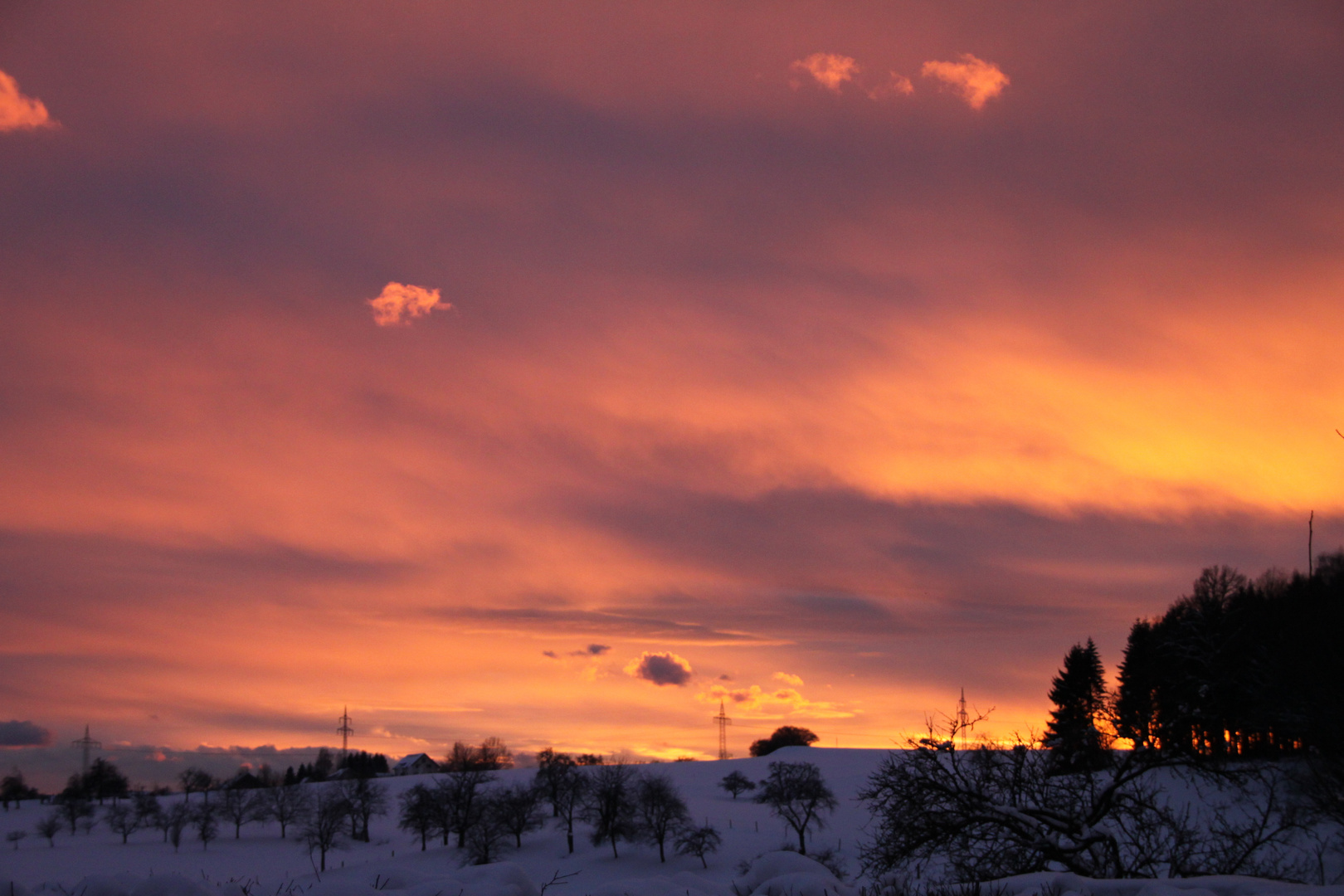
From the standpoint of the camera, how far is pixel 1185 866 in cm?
1078

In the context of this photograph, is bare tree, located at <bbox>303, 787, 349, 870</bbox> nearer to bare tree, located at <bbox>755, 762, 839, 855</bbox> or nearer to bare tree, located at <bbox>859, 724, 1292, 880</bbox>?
bare tree, located at <bbox>755, 762, 839, 855</bbox>

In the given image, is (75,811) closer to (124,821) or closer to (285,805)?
(124,821)

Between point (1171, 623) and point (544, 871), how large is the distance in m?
57.1

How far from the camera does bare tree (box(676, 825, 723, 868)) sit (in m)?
75.8

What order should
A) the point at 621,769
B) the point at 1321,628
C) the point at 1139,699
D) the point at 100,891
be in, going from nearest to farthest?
1. the point at 100,891
2. the point at 1139,699
3. the point at 1321,628
4. the point at 621,769

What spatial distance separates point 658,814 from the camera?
8238 cm

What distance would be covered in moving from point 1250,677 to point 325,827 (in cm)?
8826

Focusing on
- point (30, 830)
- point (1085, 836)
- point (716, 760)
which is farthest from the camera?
point (716, 760)

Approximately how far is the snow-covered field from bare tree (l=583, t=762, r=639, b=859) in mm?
1803

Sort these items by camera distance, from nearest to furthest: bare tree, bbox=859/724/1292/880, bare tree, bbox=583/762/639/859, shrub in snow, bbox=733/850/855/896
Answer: shrub in snow, bbox=733/850/855/896, bare tree, bbox=859/724/1292/880, bare tree, bbox=583/762/639/859

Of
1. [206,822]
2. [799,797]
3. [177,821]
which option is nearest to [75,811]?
[177,821]

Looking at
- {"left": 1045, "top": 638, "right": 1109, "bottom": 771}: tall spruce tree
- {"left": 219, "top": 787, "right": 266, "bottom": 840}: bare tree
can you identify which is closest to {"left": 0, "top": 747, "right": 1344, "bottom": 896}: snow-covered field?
{"left": 219, "top": 787, "right": 266, "bottom": 840}: bare tree

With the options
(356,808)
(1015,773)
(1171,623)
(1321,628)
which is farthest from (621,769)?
(1015,773)

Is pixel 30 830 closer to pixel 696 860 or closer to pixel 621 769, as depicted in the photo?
pixel 621 769
